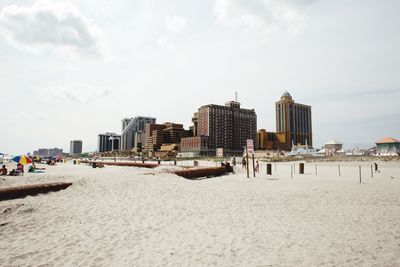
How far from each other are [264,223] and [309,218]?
192cm

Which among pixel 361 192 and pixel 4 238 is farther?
pixel 361 192

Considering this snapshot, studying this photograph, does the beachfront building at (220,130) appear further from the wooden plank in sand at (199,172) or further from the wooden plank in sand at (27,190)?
the wooden plank in sand at (27,190)

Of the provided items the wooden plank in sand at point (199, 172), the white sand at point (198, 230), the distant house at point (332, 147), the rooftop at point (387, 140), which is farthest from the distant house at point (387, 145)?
the white sand at point (198, 230)

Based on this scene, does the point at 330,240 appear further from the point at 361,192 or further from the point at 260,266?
the point at 361,192

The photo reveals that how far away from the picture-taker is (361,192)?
46.7 ft

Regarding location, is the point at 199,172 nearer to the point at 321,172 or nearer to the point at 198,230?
the point at 198,230

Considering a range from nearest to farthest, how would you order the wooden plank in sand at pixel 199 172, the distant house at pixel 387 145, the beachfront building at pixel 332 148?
the wooden plank in sand at pixel 199 172 → the distant house at pixel 387 145 → the beachfront building at pixel 332 148

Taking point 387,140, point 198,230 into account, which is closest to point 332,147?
point 387,140

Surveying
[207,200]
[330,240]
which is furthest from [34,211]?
→ [330,240]

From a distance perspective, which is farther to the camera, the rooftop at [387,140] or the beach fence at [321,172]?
the rooftop at [387,140]

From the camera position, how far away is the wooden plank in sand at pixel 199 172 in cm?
2223

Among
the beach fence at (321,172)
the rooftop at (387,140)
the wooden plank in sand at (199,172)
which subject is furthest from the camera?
the rooftop at (387,140)

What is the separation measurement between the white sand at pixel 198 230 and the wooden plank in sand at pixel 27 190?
0.81 meters

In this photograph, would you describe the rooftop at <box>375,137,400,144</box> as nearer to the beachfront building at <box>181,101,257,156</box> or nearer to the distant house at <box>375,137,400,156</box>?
the distant house at <box>375,137,400,156</box>
